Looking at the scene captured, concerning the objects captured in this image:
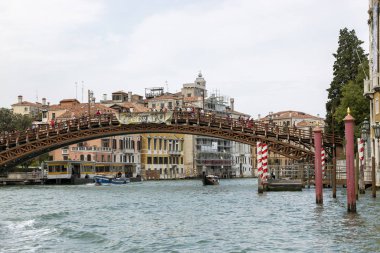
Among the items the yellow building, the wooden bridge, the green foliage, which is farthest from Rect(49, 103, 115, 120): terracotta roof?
the wooden bridge

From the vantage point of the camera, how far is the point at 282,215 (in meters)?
19.8

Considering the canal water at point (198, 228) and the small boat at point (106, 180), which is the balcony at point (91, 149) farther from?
the canal water at point (198, 228)

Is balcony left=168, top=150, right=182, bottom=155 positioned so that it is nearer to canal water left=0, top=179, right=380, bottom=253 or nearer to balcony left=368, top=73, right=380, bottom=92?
balcony left=368, top=73, right=380, bottom=92

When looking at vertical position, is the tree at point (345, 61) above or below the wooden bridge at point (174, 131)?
above

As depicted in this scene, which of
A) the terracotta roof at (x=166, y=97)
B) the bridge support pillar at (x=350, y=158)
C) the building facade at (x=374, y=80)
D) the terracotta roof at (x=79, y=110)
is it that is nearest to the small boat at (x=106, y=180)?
the terracotta roof at (x=79, y=110)

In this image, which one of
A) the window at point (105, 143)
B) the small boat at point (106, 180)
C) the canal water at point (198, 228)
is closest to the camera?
the canal water at point (198, 228)

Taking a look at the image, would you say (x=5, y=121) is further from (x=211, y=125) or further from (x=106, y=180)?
(x=211, y=125)

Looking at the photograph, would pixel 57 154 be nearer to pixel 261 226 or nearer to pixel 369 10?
pixel 369 10

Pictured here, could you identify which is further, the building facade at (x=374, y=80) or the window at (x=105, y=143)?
the window at (x=105, y=143)

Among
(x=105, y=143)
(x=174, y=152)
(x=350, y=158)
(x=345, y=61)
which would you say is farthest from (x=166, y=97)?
(x=350, y=158)

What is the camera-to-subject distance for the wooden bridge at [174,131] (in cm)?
3959

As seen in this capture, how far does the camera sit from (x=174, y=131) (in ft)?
144

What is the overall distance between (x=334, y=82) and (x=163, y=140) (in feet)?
134

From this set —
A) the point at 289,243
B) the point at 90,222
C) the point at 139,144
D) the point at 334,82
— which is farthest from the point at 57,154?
the point at 289,243
